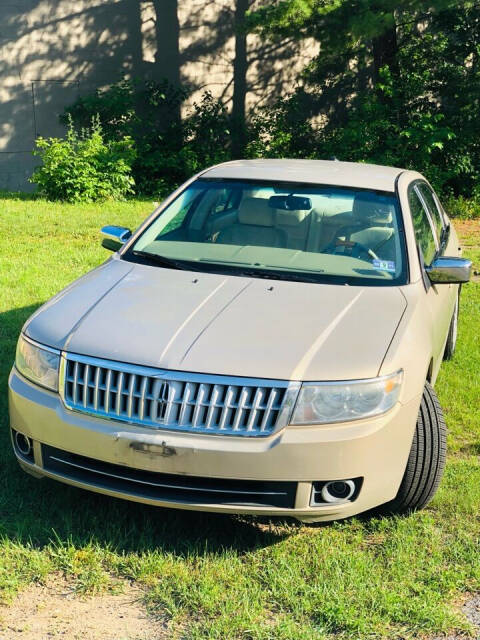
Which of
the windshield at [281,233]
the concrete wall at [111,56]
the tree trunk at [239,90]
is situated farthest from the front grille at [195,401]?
the tree trunk at [239,90]

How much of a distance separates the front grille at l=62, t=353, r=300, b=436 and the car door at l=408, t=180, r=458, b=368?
4.61 ft

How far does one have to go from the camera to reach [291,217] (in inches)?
193

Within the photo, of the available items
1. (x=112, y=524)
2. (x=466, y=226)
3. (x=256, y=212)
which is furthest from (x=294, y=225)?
(x=466, y=226)

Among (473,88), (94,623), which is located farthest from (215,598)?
(473,88)

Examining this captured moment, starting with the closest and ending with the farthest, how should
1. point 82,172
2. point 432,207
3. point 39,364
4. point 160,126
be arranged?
1. point 39,364
2. point 432,207
3. point 82,172
4. point 160,126

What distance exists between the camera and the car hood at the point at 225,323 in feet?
11.3

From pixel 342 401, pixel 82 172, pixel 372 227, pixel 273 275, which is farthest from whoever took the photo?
pixel 82 172

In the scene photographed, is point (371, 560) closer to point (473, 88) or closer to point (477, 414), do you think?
point (477, 414)

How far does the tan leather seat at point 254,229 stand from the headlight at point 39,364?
4.85ft

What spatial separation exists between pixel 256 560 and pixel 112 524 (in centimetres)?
69

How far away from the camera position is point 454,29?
52.2 feet

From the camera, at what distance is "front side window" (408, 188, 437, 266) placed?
4.80 m

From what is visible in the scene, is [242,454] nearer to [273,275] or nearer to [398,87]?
[273,275]

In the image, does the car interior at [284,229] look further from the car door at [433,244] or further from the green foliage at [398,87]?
the green foliage at [398,87]
